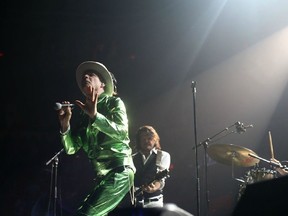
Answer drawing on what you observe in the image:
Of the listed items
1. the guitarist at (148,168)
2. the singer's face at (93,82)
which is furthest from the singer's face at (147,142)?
the singer's face at (93,82)

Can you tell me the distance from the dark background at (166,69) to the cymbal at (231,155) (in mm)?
1706

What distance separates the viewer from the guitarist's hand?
5523mm

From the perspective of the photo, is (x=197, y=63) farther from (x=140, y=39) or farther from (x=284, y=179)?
(x=284, y=179)

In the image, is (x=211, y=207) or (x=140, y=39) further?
(x=140, y=39)

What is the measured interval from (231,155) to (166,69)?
3.11m

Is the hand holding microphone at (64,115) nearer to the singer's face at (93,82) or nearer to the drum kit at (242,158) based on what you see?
the singer's face at (93,82)

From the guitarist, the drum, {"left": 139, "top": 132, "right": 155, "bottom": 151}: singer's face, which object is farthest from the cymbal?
{"left": 139, "top": 132, "right": 155, "bottom": 151}: singer's face

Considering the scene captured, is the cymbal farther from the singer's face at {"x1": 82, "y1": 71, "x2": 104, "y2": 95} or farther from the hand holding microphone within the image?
the hand holding microphone

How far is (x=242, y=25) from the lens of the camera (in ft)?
28.2

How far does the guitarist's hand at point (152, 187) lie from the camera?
18.1ft

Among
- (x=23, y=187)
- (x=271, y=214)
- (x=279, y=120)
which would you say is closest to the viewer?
(x=271, y=214)

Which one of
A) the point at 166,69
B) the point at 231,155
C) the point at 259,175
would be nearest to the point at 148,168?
the point at 231,155

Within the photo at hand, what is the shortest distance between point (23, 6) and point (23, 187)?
3.57 m

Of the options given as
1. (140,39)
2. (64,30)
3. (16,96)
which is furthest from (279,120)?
(16,96)
